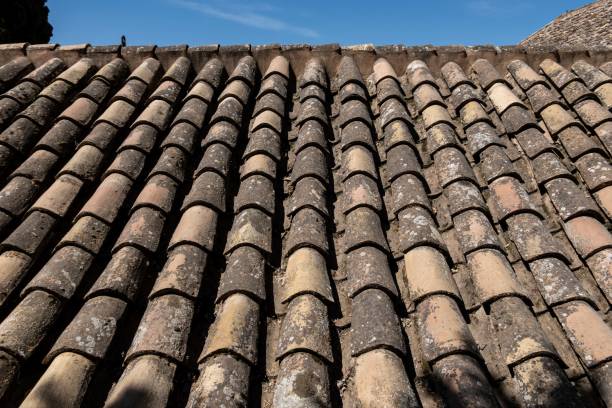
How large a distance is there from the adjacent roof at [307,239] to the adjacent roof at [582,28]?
42.1ft

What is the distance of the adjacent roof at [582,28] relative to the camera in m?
14.7

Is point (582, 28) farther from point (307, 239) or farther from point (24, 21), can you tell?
point (24, 21)

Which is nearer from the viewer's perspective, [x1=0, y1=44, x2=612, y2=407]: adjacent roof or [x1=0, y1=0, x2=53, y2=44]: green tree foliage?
[x1=0, y1=44, x2=612, y2=407]: adjacent roof

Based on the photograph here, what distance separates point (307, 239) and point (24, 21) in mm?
13489

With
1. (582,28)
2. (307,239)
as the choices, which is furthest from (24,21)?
(582,28)

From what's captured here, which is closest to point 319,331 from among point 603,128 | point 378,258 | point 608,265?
point 378,258

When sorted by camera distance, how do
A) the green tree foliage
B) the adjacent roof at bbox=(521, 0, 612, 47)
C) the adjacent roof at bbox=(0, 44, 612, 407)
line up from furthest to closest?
the adjacent roof at bbox=(521, 0, 612, 47) < the green tree foliage < the adjacent roof at bbox=(0, 44, 612, 407)

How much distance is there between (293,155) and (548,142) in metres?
1.88

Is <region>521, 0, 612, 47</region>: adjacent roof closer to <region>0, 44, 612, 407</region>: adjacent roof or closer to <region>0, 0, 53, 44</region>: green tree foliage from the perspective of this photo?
<region>0, 44, 612, 407</region>: adjacent roof

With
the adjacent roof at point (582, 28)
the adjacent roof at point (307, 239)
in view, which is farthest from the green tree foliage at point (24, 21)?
the adjacent roof at point (582, 28)

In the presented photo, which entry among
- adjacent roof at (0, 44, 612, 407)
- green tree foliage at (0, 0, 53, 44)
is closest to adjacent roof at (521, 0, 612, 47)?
adjacent roof at (0, 44, 612, 407)

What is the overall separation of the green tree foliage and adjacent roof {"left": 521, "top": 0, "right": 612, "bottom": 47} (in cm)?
1474

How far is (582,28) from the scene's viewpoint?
1548cm

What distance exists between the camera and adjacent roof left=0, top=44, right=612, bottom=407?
6.46 ft
